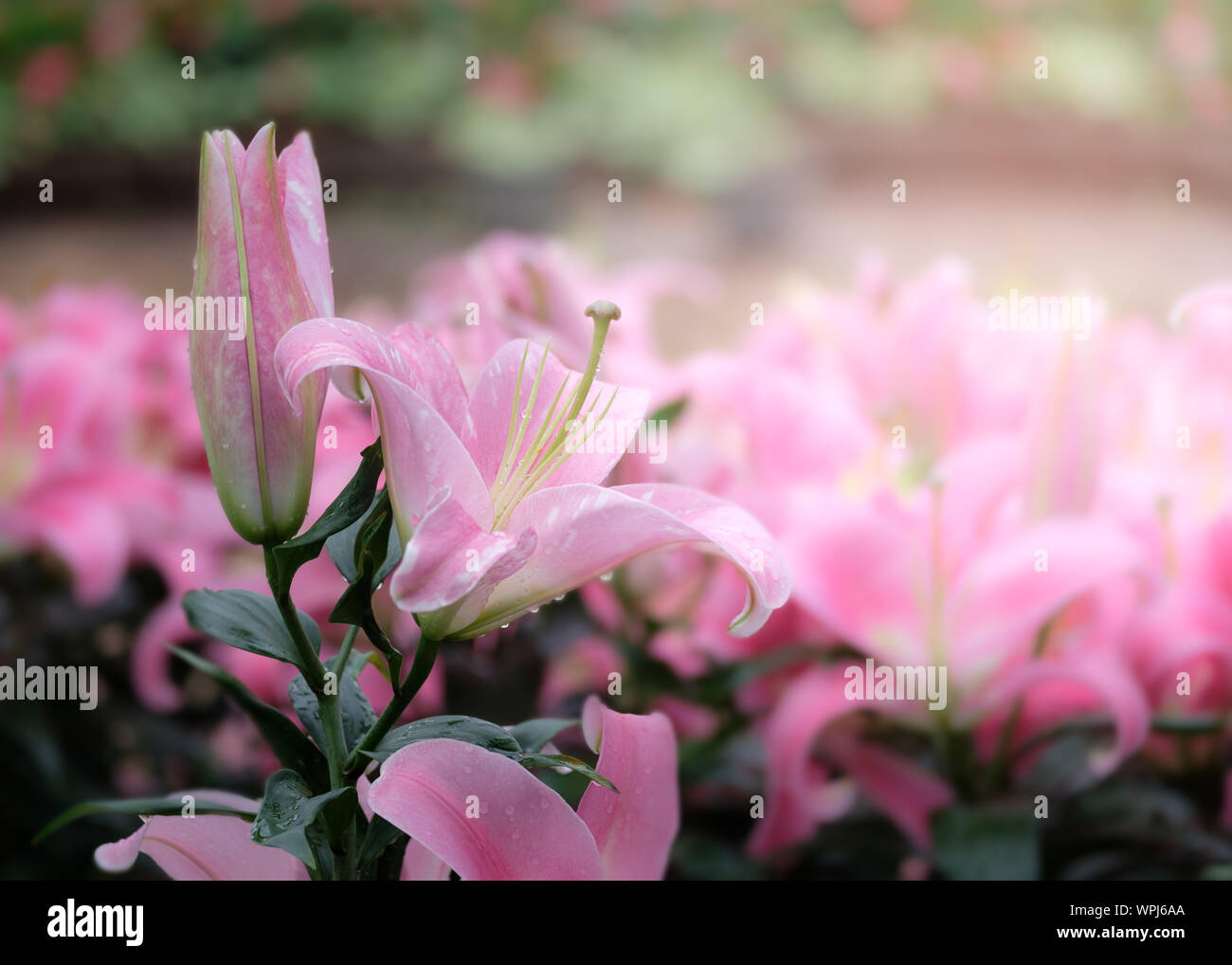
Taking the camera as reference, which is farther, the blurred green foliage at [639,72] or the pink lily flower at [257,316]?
the blurred green foliage at [639,72]

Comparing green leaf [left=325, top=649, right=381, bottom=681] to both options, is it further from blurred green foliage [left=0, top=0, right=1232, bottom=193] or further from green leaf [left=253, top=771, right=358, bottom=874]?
blurred green foliage [left=0, top=0, right=1232, bottom=193]

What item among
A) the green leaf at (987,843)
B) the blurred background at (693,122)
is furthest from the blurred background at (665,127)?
the green leaf at (987,843)

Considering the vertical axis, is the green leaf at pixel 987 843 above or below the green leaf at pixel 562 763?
below

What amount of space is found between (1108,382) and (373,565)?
40 centimetres

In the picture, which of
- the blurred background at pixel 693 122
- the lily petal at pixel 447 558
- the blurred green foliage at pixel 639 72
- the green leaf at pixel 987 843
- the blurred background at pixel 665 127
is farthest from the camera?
the blurred green foliage at pixel 639 72

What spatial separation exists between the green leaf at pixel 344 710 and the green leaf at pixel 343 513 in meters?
0.04

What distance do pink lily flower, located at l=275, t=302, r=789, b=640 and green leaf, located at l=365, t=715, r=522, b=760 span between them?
0.02 metres

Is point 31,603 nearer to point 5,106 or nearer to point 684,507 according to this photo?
point 684,507

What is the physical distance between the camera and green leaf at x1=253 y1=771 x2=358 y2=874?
0.25 meters

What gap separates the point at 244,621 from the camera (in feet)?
0.89

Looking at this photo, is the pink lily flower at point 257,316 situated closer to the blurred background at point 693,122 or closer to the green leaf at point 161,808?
the green leaf at point 161,808

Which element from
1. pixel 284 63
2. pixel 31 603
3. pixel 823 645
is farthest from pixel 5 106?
pixel 823 645

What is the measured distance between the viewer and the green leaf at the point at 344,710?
11.2 inches

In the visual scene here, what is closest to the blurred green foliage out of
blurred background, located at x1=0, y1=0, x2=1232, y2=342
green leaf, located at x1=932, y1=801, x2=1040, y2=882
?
blurred background, located at x1=0, y1=0, x2=1232, y2=342
